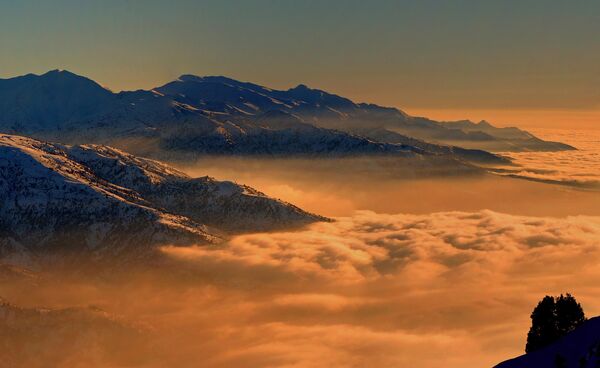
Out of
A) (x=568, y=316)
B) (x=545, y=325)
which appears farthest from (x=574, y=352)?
(x=568, y=316)

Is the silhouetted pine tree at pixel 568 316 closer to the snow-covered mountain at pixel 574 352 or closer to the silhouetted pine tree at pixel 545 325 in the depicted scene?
the silhouetted pine tree at pixel 545 325

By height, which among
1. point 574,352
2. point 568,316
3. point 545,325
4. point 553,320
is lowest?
point 545,325

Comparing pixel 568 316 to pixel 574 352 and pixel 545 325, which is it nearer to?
pixel 545 325

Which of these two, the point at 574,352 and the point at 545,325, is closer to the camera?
the point at 574,352

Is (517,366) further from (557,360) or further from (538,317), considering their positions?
(538,317)

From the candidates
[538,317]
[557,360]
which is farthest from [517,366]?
[538,317]

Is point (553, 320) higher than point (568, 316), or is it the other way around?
point (568, 316)
